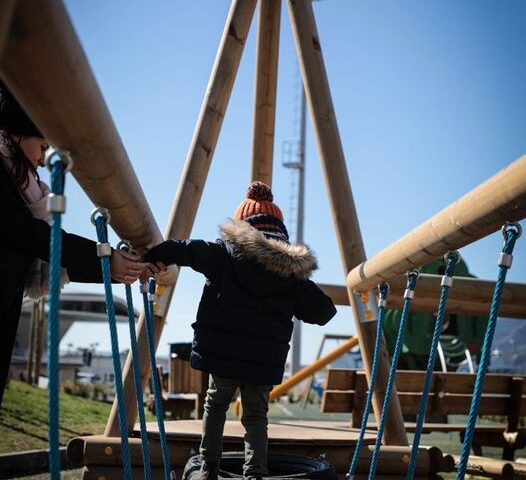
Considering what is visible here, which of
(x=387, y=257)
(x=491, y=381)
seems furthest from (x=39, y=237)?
(x=491, y=381)

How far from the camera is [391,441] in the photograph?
3.92 metres

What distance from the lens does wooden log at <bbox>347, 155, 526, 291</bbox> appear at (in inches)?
63.5

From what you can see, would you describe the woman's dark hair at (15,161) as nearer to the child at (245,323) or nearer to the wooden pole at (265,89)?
the child at (245,323)

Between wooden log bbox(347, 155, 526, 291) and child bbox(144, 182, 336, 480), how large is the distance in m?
A: 0.47

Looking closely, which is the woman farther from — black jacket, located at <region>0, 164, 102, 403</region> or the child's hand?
the child's hand

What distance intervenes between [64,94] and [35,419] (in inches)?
290

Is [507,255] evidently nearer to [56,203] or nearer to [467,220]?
[467,220]

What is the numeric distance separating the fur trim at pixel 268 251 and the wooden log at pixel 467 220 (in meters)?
0.37

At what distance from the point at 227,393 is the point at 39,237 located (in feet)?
4.79

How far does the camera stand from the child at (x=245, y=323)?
2910 mm

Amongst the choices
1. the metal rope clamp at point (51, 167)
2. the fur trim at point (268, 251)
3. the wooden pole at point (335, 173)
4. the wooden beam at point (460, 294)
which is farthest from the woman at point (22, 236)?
the wooden beam at point (460, 294)

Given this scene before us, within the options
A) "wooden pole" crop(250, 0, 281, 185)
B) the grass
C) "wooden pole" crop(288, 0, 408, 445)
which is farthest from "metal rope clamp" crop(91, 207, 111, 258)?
the grass

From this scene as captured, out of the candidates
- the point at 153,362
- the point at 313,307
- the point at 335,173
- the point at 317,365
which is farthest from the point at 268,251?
the point at 317,365

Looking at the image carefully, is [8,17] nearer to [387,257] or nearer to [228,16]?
[387,257]
